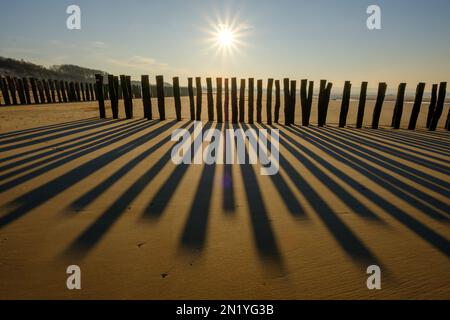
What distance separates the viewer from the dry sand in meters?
1.41

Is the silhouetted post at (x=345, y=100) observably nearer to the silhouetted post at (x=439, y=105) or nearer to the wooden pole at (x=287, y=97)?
the wooden pole at (x=287, y=97)

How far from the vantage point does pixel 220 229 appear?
75.8 inches

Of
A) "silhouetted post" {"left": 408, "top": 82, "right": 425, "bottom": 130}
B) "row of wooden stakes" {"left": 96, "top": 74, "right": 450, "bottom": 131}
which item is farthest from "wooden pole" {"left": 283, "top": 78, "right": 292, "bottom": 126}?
"silhouetted post" {"left": 408, "top": 82, "right": 425, "bottom": 130}

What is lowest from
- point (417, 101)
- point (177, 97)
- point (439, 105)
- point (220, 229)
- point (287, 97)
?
point (220, 229)

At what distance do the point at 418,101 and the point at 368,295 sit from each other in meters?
8.42

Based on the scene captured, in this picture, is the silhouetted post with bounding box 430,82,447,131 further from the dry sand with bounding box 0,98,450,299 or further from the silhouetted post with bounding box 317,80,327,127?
the dry sand with bounding box 0,98,450,299

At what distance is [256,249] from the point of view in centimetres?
170

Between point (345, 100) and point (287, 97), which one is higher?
point (287, 97)

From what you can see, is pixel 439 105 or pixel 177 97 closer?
pixel 439 105

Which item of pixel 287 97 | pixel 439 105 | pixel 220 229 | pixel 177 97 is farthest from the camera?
pixel 177 97

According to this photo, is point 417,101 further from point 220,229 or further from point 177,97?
point 220,229

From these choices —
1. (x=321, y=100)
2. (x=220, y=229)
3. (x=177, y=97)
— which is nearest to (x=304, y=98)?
(x=321, y=100)
